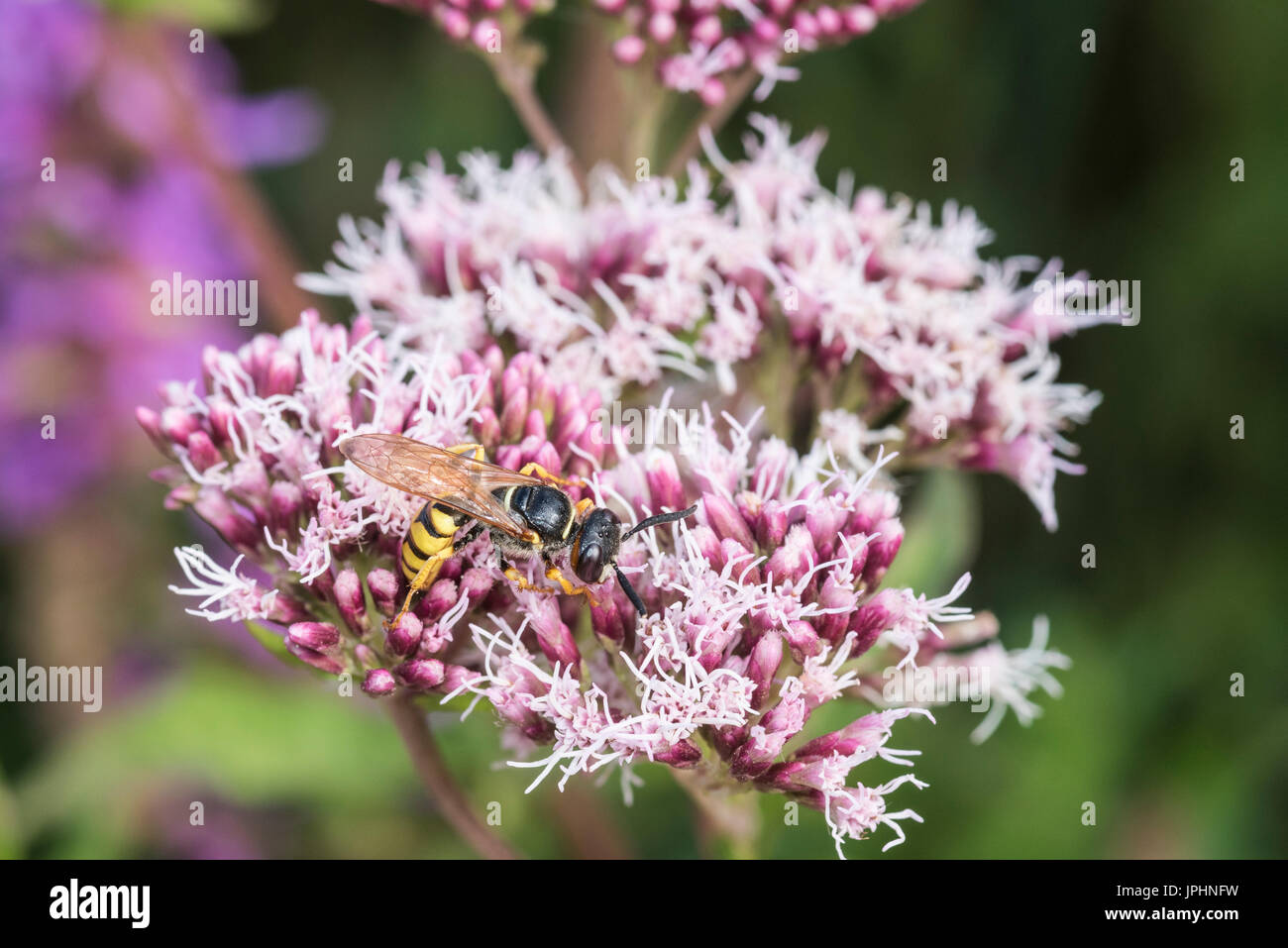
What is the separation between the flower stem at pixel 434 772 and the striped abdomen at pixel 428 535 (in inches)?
9.1

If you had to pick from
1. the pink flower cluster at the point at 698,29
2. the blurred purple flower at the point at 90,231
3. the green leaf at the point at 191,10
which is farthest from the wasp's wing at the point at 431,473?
the blurred purple flower at the point at 90,231

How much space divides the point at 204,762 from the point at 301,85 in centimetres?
259

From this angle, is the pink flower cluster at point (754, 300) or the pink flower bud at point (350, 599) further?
the pink flower cluster at point (754, 300)

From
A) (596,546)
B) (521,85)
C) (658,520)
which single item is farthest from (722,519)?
(521,85)

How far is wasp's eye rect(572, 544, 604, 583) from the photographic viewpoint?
1.98 meters

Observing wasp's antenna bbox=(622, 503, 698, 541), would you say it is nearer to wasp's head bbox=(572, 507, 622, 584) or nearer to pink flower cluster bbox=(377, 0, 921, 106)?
wasp's head bbox=(572, 507, 622, 584)

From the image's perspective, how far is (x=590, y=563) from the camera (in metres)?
1.98

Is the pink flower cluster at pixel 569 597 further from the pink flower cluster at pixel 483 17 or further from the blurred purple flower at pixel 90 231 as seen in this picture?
the blurred purple flower at pixel 90 231

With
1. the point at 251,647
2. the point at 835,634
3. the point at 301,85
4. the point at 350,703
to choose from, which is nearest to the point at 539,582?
the point at 835,634

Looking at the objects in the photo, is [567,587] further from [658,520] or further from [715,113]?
[715,113]

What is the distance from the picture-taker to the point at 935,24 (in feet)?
12.7

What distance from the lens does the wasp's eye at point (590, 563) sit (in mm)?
1983

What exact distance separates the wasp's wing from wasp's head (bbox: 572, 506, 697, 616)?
109 mm
